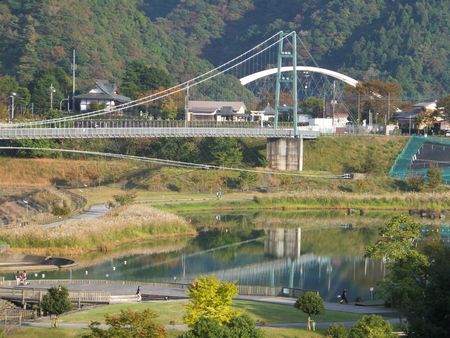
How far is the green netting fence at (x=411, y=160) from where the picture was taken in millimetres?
77375

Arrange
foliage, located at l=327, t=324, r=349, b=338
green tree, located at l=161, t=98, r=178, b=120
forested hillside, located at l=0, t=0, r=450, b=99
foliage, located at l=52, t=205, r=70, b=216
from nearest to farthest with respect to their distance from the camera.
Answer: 1. foliage, located at l=327, t=324, r=349, b=338
2. foliage, located at l=52, t=205, r=70, b=216
3. green tree, located at l=161, t=98, r=178, b=120
4. forested hillside, located at l=0, t=0, r=450, b=99

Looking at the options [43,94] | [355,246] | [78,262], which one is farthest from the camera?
[43,94]

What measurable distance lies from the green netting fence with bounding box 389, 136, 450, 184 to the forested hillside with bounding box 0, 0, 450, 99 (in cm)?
3090

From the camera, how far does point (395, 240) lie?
137 ft

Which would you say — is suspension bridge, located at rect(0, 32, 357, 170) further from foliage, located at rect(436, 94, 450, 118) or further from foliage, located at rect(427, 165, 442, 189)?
foliage, located at rect(436, 94, 450, 118)

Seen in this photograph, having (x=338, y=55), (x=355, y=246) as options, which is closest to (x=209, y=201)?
(x=355, y=246)

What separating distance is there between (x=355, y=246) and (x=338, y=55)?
107985 mm

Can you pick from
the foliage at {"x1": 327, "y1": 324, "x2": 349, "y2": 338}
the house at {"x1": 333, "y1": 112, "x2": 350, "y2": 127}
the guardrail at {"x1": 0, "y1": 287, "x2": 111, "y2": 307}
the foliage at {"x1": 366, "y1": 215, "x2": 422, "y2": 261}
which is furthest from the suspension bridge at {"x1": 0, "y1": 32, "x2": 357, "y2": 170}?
the foliage at {"x1": 327, "y1": 324, "x2": 349, "y2": 338}

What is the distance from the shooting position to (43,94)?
9444cm

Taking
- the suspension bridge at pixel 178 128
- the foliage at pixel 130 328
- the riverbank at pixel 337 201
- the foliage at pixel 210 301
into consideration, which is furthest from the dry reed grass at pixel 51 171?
the foliage at pixel 130 328

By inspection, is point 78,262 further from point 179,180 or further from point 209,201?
point 179,180

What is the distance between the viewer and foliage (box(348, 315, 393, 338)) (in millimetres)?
30078

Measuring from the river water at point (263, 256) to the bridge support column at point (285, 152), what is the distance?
13.7 meters

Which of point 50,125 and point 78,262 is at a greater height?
point 50,125
